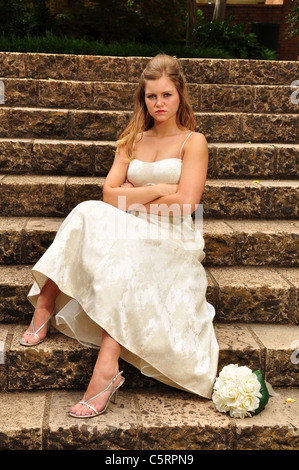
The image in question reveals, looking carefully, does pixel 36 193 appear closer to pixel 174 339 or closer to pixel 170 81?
pixel 170 81

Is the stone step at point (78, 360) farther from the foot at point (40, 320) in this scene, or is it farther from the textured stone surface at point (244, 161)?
the textured stone surface at point (244, 161)

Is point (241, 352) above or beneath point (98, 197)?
beneath

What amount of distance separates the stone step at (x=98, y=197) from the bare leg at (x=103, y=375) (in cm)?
142

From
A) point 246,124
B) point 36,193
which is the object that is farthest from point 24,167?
point 246,124

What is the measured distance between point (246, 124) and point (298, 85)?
37.1 inches

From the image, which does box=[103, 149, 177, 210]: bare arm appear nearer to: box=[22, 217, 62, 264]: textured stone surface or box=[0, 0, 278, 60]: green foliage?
box=[22, 217, 62, 264]: textured stone surface

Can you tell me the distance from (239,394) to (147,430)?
1.43 ft

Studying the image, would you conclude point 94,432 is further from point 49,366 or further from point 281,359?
point 281,359

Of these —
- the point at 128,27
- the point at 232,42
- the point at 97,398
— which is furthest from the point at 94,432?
the point at 128,27

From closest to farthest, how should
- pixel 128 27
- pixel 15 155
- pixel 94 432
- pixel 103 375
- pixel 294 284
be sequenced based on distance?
pixel 94 432, pixel 103 375, pixel 294 284, pixel 15 155, pixel 128 27

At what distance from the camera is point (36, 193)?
3.55m

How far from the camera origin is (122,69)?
4.89m

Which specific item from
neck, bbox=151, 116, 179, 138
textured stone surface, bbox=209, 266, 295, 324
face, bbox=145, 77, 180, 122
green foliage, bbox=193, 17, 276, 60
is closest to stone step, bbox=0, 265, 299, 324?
textured stone surface, bbox=209, 266, 295, 324

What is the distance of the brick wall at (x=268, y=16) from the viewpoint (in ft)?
48.2
